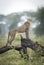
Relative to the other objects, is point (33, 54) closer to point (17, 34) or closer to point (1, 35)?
point (17, 34)

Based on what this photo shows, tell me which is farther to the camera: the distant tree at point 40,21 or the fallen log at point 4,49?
the distant tree at point 40,21

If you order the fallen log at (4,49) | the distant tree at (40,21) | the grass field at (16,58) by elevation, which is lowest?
the grass field at (16,58)

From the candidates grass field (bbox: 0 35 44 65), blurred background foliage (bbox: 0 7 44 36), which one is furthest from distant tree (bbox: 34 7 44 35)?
grass field (bbox: 0 35 44 65)

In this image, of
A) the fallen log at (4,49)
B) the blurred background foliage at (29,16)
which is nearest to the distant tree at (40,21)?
the blurred background foliage at (29,16)

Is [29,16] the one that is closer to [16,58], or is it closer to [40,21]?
[40,21]

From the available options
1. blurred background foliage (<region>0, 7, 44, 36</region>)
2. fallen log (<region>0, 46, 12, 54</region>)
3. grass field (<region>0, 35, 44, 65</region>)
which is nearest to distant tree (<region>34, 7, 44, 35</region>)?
blurred background foliage (<region>0, 7, 44, 36</region>)

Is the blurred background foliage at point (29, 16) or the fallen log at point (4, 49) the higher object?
the blurred background foliage at point (29, 16)

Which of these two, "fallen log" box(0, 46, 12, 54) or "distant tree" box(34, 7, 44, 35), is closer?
"fallen log" box(0, 46, 12, 54)

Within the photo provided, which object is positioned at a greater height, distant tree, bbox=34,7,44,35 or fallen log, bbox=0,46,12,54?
distant tree, bbox=34,7,44,35

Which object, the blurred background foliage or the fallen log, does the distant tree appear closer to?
the blurred background foliage

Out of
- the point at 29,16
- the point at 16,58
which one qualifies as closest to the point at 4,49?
the point at 16,58

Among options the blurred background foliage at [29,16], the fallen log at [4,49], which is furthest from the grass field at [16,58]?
the blurred background foliage at [29,16]

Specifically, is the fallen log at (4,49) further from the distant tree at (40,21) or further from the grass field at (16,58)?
the distant tree at (40,21)

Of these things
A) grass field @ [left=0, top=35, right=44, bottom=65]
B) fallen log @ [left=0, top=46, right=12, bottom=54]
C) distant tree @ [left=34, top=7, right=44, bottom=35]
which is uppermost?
distant tree @ [left=34, top=7, right=44, bottom=35]
